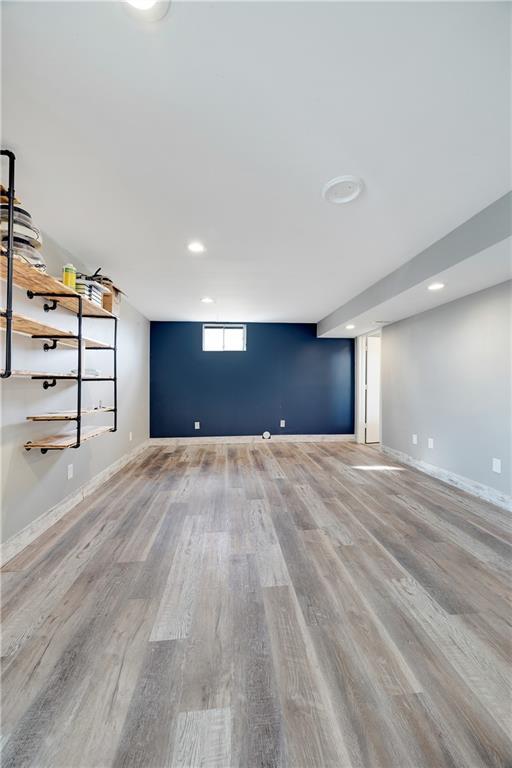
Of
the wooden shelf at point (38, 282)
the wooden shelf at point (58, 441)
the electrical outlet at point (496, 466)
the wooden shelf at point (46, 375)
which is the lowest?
the electrical outlet at point (496, 466)

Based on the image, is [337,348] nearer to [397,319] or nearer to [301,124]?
[397,319]

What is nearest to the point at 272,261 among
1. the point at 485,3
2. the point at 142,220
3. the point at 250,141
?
the point at 142,220

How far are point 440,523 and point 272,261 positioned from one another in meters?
2.80

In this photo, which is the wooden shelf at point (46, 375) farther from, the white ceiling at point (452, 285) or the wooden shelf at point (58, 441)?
the white ceiling at point (452, 285)

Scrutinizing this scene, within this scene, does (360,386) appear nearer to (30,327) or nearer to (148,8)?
(30,327)

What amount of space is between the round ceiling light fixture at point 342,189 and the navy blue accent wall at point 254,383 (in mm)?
4010

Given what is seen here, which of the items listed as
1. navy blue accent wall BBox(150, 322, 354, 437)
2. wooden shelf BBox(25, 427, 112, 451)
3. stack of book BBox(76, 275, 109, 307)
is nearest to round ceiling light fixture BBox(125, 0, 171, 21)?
stack of book BBox(76, 275, 109, 307)

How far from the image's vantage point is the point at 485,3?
3.18 feet

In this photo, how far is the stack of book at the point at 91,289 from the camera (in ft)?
7.84

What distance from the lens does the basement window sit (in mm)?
5840

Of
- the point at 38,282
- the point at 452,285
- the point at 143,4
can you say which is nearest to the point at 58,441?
the point at 38,282

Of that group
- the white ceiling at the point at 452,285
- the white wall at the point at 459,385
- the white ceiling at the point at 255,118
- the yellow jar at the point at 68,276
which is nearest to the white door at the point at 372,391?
the white wall at the point at 459,385

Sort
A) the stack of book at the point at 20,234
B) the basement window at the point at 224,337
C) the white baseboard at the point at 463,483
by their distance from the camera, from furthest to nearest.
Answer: the basement window at the point at 224,337
the white baseboard at the point at 463,483
the stack of book at the point at 20,234

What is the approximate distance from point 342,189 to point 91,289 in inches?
83.2
